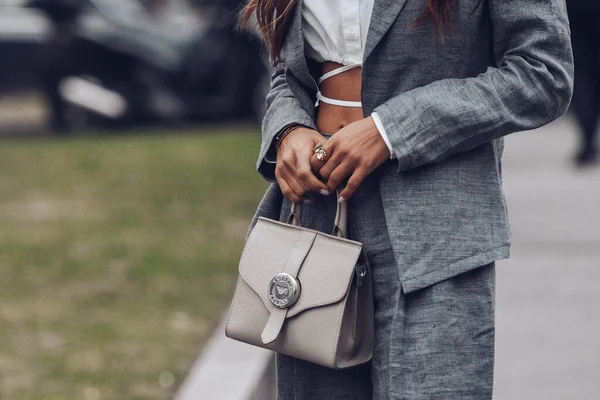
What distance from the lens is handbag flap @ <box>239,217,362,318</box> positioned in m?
2.01

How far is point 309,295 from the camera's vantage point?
2031mm

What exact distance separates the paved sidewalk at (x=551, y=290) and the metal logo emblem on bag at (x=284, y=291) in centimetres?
227

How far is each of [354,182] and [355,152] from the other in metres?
0.06

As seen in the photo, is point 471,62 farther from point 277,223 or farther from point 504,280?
point 504,280

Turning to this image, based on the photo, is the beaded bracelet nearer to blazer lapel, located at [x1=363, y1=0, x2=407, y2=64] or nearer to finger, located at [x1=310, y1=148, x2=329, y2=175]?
finger, located at [x1=310, y1=148, x2=329, y2=175]

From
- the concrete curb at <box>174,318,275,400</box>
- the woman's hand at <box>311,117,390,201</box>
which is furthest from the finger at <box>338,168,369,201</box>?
the concrete curb at <box>174,318,275,400</box>

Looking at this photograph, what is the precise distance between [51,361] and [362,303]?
256 cm

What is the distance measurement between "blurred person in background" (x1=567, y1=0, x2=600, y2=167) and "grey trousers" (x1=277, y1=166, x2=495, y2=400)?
6537 millimetres

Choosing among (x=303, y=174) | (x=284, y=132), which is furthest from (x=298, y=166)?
(x=284, y=132)

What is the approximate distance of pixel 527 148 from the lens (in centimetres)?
1080

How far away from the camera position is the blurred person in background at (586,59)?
8.32 m

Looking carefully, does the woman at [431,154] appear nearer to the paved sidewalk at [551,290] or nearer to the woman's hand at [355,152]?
the woman's hand at [355,152]

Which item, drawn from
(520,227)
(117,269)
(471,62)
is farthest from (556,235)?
(471,62)

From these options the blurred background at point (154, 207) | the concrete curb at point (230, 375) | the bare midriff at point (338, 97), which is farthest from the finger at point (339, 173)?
Answer: the blurred background at point (154, 207)
